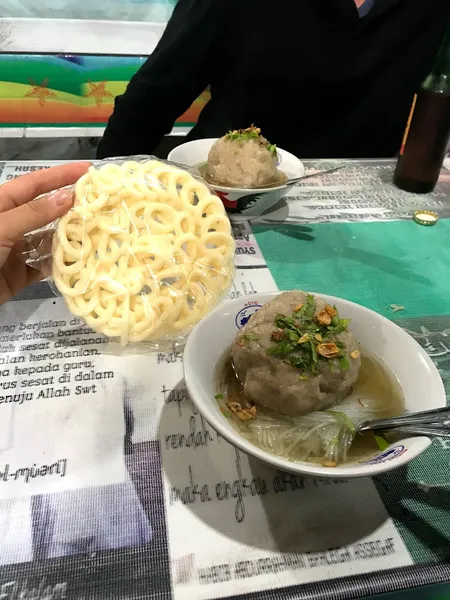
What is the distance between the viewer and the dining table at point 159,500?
61cm

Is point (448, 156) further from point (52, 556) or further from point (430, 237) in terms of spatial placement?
point (52, 556)

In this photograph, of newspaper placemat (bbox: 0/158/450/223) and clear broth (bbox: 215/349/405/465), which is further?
newspaper placemat (bbox: 0/158/450/223)

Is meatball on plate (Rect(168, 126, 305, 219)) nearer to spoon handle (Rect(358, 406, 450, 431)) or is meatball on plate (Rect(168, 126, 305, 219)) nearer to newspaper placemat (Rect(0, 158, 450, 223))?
Answer: newspaper placemat (Rect(0, 158, 450, 223))

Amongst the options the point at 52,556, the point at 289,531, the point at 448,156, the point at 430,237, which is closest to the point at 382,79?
the point at 448,156

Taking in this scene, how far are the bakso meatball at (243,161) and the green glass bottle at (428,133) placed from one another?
50 centimetres

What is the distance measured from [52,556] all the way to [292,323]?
45 centimetres

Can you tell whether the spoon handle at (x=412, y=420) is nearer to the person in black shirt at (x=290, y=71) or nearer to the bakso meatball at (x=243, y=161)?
the bakso meatball at (x=243, y=161)

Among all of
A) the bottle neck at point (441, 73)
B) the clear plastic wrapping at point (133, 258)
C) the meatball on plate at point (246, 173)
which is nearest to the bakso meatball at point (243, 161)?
the meatball on plate at point (246, 173)

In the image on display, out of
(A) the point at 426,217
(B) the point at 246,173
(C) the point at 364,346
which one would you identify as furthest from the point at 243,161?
(C) the point at 364,346

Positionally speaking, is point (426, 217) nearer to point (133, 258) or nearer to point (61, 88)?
point (133, 258)

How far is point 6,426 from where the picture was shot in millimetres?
784

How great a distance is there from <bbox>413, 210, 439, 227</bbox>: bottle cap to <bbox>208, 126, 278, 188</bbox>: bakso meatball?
47 cm

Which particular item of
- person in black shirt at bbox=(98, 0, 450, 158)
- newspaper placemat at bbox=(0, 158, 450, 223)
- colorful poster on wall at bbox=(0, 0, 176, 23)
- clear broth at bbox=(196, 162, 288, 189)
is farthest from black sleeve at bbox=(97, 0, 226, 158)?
colorful poster on wall at bbox=(0, 0, 176, 23)

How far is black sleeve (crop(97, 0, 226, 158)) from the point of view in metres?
1.81
